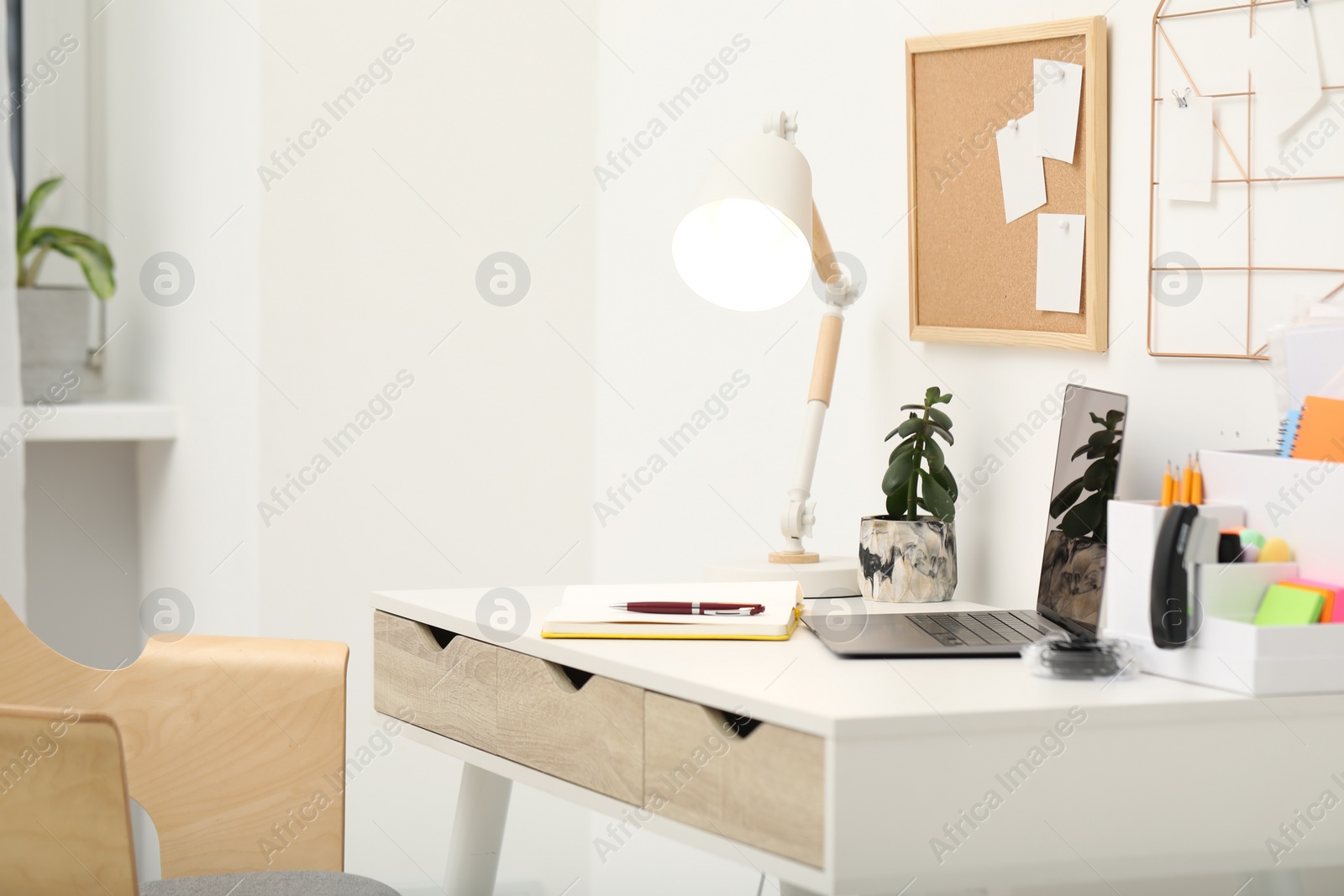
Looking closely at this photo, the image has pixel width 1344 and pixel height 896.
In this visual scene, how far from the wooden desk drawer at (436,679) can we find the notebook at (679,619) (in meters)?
0.09

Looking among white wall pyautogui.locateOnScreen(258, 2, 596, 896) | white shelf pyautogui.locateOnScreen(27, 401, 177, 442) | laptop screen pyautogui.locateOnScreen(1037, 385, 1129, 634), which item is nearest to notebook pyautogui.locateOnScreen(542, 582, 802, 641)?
laptop screen pyautogui.locateOnScreen(1037, 385, 1129, 634)

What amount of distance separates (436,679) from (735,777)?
0.46 metres

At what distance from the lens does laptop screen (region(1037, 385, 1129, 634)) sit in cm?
120

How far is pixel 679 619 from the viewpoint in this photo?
1.23 metres

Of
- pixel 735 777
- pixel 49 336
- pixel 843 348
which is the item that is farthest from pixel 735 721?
pixel 49 336

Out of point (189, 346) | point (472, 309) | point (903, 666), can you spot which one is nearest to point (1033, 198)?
point (903, 666)

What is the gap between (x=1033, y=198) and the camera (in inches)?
57.0

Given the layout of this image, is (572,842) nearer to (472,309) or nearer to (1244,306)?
(472,309)

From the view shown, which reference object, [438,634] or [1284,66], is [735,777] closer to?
[438,634]

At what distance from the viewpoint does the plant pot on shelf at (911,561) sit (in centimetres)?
144

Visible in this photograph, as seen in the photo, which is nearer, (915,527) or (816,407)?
(915,527)

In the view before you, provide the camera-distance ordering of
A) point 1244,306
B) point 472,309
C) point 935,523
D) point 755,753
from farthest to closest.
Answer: point 472,309
point 935,523
point 1244,306
point 755,753

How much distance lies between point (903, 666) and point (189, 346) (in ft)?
5.07

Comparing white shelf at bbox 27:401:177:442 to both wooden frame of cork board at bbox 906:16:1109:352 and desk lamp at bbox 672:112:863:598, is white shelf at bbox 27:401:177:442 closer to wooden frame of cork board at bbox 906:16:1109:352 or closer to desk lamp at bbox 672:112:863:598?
desk lamp at bbox 672:112:863:598
